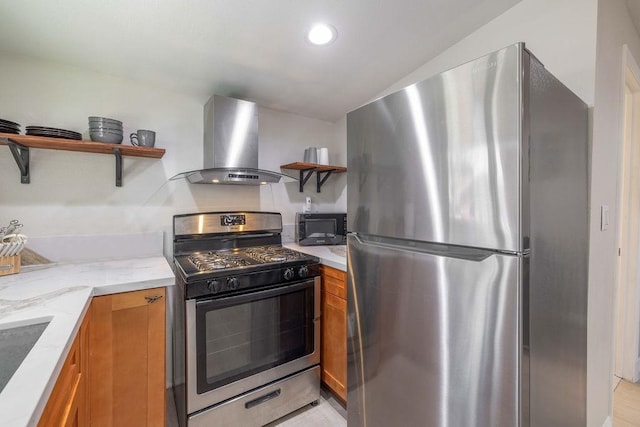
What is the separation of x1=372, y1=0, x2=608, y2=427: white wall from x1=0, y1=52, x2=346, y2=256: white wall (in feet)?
6.72

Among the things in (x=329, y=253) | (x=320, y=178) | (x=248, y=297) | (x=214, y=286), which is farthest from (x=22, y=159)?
(x=320, y=178)

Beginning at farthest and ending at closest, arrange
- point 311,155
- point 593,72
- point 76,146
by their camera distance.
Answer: point 311,155 → point 76,146 → point 593,72

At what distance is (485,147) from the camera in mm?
900

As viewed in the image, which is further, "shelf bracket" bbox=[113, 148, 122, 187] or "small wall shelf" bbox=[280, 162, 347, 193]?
"small wall shelf" bbox=[280, 162, 347, 193]

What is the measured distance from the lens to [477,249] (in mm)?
943

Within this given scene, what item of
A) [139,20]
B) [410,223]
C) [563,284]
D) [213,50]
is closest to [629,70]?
[563,284]

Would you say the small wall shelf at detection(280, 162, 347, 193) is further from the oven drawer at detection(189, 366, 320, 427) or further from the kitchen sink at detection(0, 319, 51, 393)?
the kitchen sink at detection(0, 319, 51, 393)

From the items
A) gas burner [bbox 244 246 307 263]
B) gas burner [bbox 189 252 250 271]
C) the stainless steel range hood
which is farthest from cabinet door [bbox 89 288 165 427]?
the stainless steel range hood

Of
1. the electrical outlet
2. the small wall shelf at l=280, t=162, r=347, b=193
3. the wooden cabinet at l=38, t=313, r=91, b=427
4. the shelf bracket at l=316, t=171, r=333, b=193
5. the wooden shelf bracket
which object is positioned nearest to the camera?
the wooden cabinet at l=38, t=313, r=91, b=427

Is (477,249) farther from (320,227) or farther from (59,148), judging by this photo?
(59,148)

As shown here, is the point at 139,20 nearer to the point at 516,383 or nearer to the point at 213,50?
the point at 213,50

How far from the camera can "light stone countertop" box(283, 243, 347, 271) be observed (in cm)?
181

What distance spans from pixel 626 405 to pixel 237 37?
3292mm

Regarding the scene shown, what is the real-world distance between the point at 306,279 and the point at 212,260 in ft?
2.06
